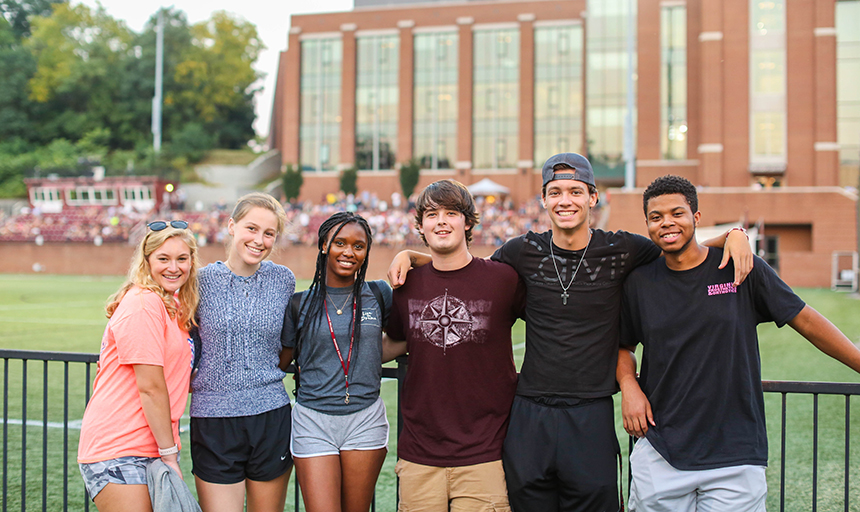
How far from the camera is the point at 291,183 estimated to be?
52.7 meters

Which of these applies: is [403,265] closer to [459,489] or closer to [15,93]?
[459,489]

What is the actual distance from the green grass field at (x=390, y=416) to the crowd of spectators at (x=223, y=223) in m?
18.9

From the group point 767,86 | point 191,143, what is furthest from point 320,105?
point 767,86

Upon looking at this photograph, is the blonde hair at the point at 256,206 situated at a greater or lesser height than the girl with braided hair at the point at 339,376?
greater

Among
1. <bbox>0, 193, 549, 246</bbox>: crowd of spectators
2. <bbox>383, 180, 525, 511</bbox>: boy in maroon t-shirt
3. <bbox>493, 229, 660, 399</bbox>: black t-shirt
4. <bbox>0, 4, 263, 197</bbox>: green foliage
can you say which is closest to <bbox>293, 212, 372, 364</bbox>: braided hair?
<bbox>383, 180, 525, 511</bbox>: boy in maroon t-shirt

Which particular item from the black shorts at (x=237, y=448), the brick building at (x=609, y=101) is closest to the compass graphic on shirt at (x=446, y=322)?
the black shorts at (x=237, y=448)

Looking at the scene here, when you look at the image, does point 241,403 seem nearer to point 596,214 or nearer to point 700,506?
point 700,506

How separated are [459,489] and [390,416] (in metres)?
4.55

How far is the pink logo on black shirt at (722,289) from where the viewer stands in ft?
9.18

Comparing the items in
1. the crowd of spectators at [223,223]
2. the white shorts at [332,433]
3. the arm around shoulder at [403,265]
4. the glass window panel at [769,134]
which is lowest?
the white shorts at [332,433]

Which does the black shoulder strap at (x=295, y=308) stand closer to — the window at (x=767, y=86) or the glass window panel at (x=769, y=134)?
the window at (x=767, y=86)

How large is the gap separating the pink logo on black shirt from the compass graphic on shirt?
1.08 metres

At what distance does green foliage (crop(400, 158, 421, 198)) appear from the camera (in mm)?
50281

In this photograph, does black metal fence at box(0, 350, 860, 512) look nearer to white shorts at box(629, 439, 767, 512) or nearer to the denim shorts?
white shorts at box(629, 439, 767, 512)
